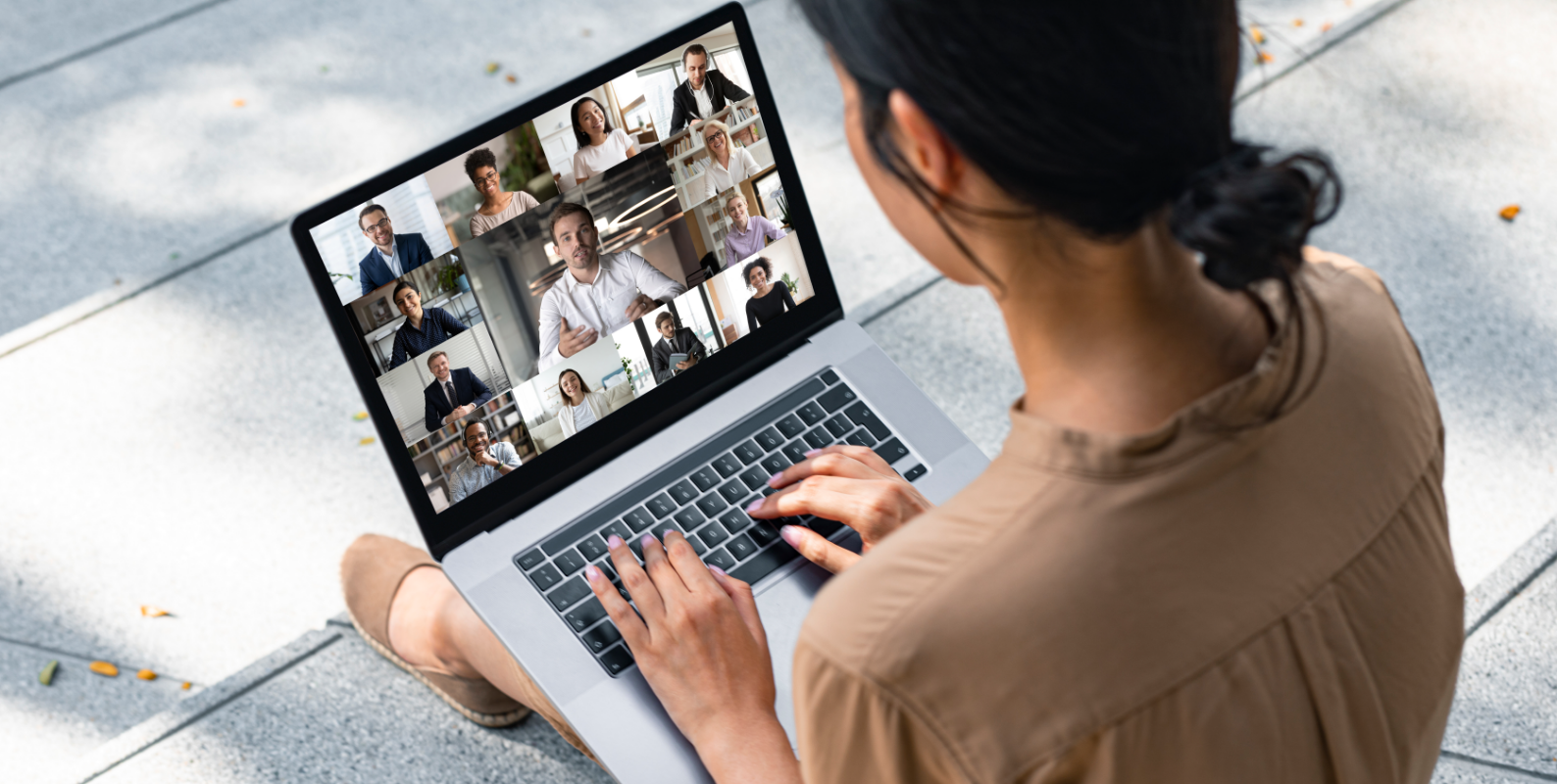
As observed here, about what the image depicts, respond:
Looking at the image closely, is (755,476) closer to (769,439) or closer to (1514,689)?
(769,439)

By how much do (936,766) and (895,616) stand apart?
0.30ft

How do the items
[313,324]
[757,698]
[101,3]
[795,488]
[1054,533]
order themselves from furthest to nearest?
[101,3] → [313,324] → [795,488] → [757,698] → [1054,533]

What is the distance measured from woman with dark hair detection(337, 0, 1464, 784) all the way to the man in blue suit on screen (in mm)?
434

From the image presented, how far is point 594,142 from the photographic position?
36.3 inches

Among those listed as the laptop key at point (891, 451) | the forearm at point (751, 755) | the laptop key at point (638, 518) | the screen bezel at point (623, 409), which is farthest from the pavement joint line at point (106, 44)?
the forearm at point (751, 755)

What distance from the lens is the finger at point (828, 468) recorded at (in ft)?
3.13

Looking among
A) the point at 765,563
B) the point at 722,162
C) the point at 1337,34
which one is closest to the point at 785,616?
the point at 765,563

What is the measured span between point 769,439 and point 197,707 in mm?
735

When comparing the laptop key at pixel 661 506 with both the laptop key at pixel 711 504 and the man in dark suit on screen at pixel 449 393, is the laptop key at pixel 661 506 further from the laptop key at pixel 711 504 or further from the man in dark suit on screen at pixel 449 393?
the man in dark suit on screen at pixel 449 393

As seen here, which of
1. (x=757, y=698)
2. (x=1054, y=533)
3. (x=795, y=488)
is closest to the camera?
(x=1054, y=533)

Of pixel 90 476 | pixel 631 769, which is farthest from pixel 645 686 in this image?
pixel 90 476

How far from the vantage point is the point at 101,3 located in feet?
8.12

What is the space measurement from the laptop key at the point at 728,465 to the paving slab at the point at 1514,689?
2.54ft

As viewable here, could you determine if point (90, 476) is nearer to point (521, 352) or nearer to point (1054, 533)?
point (521, 352)
